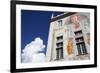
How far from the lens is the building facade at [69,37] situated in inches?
72.3

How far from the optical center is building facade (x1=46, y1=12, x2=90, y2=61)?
72.3 inches

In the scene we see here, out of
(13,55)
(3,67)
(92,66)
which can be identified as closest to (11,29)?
(13,55)

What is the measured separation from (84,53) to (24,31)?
0.62 m

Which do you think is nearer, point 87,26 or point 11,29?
point 11,29

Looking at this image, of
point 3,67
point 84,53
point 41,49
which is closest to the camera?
point 3,67

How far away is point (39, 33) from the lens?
1.79m

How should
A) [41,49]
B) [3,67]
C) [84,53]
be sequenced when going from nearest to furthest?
[3,67]
[41,49]
[84,53]

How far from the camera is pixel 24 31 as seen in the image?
68.6 inches

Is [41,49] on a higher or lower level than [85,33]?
lower

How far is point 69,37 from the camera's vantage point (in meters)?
1.89

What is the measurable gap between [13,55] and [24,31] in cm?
22

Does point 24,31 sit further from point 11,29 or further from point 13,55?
point 13,55

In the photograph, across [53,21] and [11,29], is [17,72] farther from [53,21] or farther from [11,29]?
[53,21]

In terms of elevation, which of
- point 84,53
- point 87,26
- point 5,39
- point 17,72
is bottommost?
point 17,72
